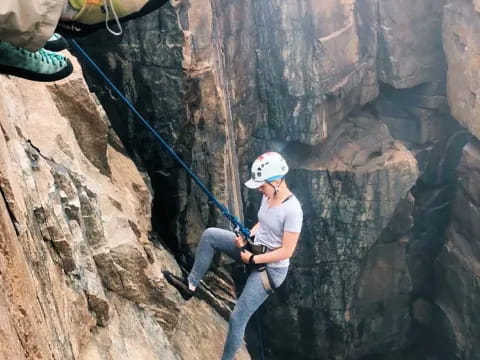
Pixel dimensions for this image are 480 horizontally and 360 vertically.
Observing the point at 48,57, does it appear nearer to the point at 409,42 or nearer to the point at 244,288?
the point at 244,288

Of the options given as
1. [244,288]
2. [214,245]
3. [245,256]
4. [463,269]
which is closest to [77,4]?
[245,256]

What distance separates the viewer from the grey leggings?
5.64 meters

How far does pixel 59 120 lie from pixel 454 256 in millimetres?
8784

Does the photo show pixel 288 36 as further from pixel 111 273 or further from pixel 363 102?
pixel 111 273

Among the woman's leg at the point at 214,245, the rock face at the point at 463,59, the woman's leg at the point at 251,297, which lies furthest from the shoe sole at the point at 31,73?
A: the rock face at the point at 463,59

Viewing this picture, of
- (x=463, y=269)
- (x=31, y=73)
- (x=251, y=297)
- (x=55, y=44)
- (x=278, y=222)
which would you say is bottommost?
(x=463, y=269)

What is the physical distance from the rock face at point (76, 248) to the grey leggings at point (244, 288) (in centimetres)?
50

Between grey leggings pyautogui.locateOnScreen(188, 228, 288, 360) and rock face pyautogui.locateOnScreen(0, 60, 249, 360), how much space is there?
496mm

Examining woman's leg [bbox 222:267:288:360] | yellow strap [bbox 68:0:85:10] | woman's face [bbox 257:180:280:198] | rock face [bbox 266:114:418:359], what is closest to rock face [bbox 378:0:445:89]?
rock face [bbox 266:114:418:359]

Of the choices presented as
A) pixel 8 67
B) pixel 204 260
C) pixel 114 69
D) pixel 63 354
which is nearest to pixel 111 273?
pixel 204 260

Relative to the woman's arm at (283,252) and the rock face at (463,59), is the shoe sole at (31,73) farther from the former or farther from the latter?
the rock face at (463,59)

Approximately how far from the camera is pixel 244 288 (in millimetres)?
5816

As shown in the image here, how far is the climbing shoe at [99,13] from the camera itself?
2.94m

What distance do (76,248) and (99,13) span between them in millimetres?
2180
